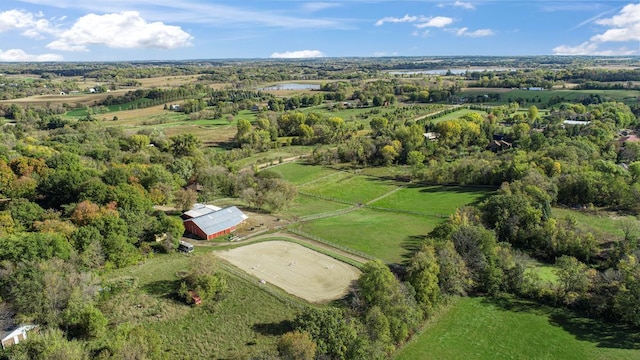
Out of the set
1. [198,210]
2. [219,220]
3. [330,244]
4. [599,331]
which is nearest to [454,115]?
[330,244]

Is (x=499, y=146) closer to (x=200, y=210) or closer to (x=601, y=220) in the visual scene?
(x=601, y=220)

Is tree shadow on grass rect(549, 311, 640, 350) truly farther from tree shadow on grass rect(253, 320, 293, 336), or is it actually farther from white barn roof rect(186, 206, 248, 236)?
white barn roof rect(186, 206, 248, 236)

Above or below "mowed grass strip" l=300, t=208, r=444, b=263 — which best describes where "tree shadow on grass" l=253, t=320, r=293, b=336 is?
below

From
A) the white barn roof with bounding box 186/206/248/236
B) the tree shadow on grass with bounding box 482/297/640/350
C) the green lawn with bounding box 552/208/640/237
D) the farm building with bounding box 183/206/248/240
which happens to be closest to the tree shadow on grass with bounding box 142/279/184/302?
the farm building with bounding box 183/206/248/240

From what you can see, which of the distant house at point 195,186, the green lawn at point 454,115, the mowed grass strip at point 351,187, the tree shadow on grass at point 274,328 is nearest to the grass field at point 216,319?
the tree shadow on grass at point 274,328

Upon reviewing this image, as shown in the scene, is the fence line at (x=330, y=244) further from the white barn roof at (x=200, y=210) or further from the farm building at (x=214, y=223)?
the white barn roof at (x=200, y=210)
